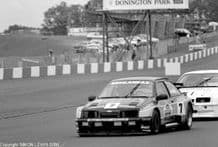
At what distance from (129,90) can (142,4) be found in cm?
3904

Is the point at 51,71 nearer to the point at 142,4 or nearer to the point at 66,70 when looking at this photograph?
the point at 66,70

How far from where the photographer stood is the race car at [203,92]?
1950 cm

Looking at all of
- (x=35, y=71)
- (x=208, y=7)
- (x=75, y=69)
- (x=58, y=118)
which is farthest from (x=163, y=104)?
(x=208, y=7)

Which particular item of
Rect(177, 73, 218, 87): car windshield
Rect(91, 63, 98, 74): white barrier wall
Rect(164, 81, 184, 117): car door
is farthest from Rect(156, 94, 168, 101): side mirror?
Rect(91, 63, 98, 74): white barrier wall

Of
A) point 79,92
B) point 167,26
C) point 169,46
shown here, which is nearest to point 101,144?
point 79,92

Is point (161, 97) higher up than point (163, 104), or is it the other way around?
point (161, 97)

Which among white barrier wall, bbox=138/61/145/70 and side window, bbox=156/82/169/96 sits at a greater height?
side window, bbox=156/82/169/96

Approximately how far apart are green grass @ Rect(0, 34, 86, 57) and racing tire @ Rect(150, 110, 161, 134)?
67.2 meters

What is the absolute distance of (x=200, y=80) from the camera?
20.7 m

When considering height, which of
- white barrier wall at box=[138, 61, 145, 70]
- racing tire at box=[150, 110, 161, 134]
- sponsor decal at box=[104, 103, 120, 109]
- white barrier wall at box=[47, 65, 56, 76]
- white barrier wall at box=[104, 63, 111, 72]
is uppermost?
sponsor decal at box=[104, 103, 120, 109]

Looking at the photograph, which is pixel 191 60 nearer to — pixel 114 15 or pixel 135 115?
pixel 114 15

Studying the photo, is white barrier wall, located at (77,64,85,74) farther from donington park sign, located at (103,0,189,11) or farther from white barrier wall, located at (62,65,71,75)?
donington park sign, located at (103,0,189,11)

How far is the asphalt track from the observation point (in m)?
14.0

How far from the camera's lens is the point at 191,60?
207 ft
